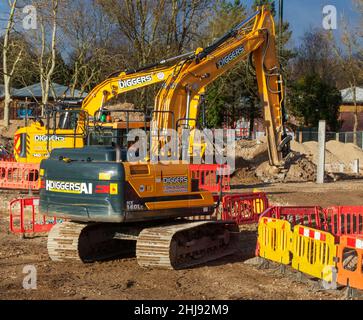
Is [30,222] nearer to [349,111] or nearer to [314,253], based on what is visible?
[314,253]

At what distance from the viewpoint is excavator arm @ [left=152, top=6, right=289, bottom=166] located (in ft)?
55.9

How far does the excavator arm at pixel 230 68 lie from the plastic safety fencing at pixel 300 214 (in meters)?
4.34

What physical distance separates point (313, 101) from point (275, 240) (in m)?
39.5

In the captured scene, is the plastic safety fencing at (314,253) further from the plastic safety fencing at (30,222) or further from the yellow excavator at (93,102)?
the yellow excavator at (93,102)

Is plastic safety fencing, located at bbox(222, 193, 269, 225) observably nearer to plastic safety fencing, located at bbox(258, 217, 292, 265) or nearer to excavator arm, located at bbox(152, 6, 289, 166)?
excavator arm, located at bbox(152, 6, 289, 166)

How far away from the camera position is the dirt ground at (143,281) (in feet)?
25.6

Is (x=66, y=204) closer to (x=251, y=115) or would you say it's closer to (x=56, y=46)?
(x=56, y=46)

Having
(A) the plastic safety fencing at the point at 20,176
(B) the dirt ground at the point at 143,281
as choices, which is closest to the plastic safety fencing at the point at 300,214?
(B) the dirt ground at the point at 143,281

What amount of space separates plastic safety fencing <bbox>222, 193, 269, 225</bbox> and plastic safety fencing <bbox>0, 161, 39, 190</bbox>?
667 centimetres

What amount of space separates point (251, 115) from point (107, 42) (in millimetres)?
12129

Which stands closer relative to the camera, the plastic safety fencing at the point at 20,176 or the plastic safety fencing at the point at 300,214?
the plastic safety fencing at the point at 300,214

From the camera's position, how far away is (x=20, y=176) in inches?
711

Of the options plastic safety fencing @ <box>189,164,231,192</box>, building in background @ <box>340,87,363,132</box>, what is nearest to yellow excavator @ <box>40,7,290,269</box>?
plastic safety fencing @ <box>189,164,231,192</box>
